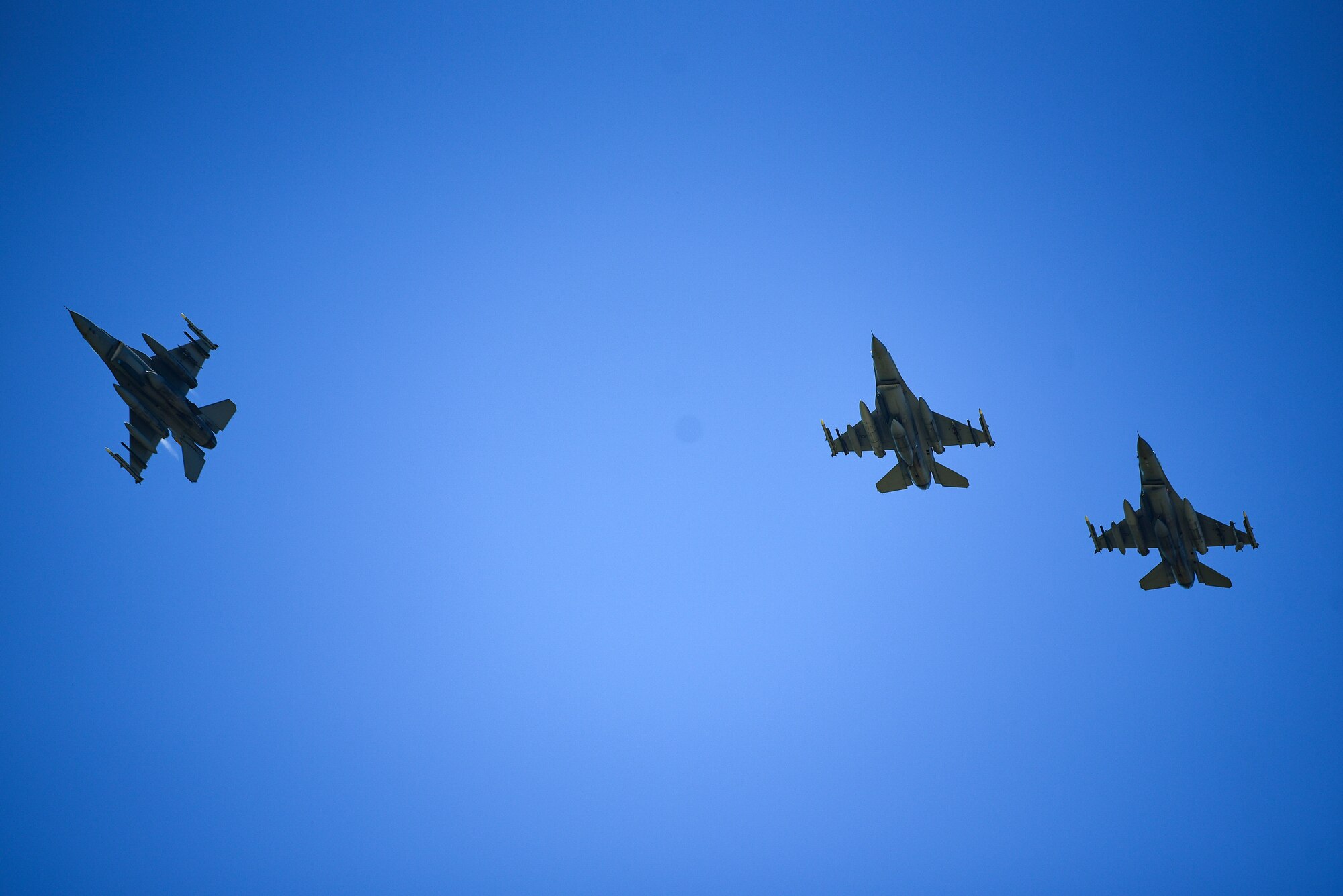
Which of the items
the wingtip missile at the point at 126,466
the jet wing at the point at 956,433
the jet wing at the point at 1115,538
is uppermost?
the jet wing at the point at 956,433

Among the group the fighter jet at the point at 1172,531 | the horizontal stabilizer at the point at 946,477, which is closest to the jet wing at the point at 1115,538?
the fighter jet at the point at 1172,531

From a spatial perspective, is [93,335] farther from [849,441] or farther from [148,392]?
[849,441]

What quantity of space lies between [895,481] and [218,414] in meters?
39.2

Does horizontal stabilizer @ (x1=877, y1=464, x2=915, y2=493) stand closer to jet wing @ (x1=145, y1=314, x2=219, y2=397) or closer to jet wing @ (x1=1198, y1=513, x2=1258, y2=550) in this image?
jet wing @ (x1=1198, y1=513, x2=1258, y2=550)

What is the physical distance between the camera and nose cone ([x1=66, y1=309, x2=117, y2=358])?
4366cm

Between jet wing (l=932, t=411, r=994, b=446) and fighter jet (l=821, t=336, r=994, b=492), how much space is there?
6 centimetres

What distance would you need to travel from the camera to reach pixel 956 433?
53.2 m

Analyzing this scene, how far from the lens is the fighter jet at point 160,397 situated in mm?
44438

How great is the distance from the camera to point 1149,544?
52.5 meters

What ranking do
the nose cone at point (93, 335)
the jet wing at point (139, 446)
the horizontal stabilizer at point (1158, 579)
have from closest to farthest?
the nose cone at point (93, 335) → the jet wing at point (139, 446) → the horizontal stabilizer at point (1158, 579)

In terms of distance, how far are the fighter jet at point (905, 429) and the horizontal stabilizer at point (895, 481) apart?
0.77m

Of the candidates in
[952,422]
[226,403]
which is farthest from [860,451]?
[226,403]

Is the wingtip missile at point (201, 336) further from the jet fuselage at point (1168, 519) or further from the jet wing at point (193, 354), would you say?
the jet fuselage at point (1168, 519)

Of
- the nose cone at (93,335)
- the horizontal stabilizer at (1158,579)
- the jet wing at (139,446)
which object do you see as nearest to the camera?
the nose cone at (93,335)
